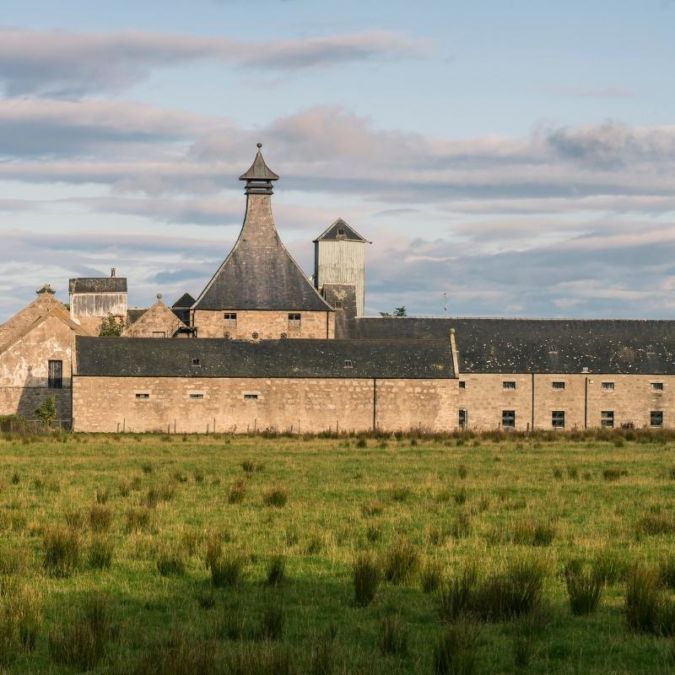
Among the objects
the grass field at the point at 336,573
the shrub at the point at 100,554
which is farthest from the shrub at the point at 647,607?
the shrub at the point at 100,554

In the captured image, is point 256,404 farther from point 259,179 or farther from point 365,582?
point 365,582

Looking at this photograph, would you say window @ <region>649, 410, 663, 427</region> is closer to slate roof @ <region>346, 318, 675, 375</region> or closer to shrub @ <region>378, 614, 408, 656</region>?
slate roof @ <region>346, 318, 675, 375</region>

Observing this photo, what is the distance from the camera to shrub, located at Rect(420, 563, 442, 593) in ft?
42.1

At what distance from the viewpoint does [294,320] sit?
217ft

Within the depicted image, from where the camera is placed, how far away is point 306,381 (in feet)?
185

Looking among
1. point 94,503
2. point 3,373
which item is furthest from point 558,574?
point 3,373

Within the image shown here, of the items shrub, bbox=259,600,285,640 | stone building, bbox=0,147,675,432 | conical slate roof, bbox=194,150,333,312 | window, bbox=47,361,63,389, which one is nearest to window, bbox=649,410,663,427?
stone building, bbox=0,147,675,432

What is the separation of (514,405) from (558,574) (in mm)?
50303

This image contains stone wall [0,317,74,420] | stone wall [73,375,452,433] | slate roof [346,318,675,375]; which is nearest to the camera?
stone wall [73,375,452,433]

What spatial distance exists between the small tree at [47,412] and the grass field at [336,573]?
99.6ft

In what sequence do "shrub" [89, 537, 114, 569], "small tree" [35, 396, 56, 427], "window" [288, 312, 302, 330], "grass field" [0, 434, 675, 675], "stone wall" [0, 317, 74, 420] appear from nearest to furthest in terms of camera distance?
"grass field" [0, 434, 675, 675]
"shrub" [89, 537, 114, 569]
"small tree" [35, 396, 56, 427]
"stone wall" [0, 317, 74, 420]
"window" [288, 312, 302, 330]

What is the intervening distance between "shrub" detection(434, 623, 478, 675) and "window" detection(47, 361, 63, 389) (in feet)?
173

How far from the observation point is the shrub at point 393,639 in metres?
10.3

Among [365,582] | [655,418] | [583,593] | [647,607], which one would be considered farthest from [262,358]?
[647,607]
